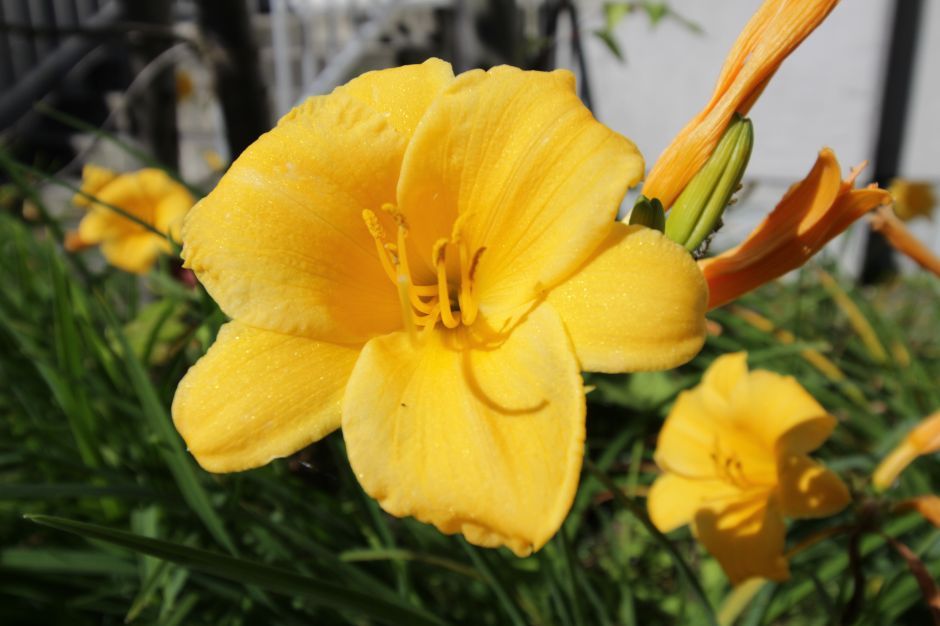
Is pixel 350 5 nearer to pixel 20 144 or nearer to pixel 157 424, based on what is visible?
pixel 20 144

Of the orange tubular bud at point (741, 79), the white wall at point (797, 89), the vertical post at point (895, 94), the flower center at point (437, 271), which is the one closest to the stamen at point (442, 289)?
the flower center at point (437, 271)

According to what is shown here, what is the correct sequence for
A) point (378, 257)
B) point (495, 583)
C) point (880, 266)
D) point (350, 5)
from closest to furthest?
point (378, 257) → point (495, 583) → point (880, 266) → point (350, 5)

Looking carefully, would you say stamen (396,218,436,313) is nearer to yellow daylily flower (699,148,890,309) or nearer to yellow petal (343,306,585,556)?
yellow petal (343,306,585,556)

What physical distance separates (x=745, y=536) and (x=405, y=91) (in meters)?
0.65

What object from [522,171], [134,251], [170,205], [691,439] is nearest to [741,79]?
[522,171]

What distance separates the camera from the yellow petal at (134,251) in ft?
5.89

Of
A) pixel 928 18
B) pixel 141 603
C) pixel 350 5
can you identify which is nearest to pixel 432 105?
pixel 141 603

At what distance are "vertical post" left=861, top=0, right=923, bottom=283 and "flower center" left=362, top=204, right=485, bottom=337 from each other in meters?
3.91

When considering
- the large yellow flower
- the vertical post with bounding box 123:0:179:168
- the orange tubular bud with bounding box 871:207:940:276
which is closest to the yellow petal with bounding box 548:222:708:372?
the large yellow flower

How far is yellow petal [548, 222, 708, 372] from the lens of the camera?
55 centimetres

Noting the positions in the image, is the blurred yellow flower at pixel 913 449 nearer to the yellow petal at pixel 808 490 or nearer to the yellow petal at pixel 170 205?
the yellow petal at pixel 808 490

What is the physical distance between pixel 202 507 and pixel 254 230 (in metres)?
0.46

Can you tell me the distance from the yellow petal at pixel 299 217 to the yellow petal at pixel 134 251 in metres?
1.28

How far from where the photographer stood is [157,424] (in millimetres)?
938
